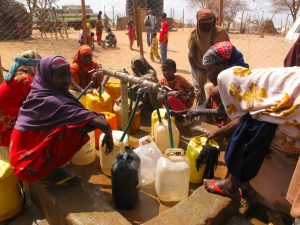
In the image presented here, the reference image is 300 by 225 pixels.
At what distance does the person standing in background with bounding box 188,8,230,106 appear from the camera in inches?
159

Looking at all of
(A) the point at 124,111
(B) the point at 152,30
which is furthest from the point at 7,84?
(B) the point at 152,30

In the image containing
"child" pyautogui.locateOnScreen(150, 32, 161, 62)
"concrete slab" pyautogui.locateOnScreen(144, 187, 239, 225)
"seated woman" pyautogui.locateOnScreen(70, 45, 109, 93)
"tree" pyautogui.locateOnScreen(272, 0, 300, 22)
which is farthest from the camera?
"tree" pyautogui.locateOnScreen(272, 0, 300, 22)

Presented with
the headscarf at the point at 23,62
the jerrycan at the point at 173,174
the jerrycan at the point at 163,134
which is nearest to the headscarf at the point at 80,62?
the headscarf at the point at 23,62

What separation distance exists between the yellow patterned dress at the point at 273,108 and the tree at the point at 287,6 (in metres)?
33.3

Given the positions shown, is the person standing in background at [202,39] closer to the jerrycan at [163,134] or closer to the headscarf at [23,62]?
the jerrycan at [163,134]

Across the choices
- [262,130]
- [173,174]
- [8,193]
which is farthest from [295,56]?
[8,193]

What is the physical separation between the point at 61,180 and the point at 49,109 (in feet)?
1.83

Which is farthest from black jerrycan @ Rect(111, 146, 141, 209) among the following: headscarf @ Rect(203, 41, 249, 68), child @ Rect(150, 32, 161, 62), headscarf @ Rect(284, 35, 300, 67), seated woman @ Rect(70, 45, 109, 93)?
child @ Rect(150, 32, 161, 62)

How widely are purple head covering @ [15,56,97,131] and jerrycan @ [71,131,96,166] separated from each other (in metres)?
0.59

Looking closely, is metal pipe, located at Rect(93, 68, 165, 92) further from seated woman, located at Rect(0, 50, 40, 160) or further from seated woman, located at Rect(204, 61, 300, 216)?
seated woman, located at Rect(0, 50, 40, 160)

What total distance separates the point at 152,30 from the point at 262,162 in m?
11.4

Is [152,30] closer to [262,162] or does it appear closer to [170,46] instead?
[170,46]

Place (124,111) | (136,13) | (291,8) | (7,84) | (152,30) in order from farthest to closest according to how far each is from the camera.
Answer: (291,8) → (152,30) → (136,13) → (124,111) → (7,84)

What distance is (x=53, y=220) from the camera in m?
2.36
